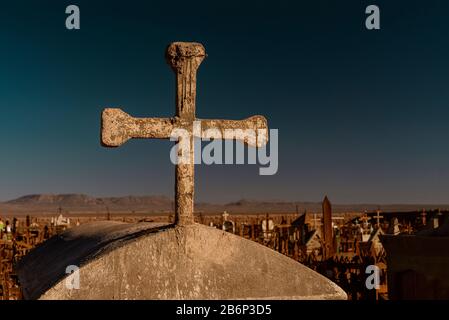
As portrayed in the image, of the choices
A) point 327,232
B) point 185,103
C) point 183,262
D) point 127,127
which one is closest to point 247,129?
point 185,103

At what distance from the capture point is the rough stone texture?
3.00m

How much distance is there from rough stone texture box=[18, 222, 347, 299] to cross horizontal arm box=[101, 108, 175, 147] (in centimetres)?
69

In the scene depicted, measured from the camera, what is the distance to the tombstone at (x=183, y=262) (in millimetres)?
3021

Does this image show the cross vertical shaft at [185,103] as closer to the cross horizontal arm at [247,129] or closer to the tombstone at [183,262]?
the tombstone at [183,262]

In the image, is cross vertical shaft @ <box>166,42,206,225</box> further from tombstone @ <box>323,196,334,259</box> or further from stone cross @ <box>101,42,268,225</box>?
tombstone @ <box>323,196,334,259</box>

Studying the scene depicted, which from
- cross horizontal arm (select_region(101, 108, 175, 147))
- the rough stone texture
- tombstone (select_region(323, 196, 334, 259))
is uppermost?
cross horizontal arm (select_region(101, 108, 175, 147))

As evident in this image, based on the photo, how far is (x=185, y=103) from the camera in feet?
11.3

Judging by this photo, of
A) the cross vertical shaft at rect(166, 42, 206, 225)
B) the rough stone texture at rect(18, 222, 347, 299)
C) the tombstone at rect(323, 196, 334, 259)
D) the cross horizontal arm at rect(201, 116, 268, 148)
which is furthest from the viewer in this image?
the tombstone at rect(323, 196, 334, 259)

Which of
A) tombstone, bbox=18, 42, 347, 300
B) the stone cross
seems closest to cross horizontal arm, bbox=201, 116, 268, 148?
tombstone, bbox=18, 42, 347, 300
